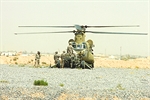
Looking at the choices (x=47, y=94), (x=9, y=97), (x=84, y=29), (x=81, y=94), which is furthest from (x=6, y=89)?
(x=84, y=29)

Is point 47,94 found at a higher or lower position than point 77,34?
lower

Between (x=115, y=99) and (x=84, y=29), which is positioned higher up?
(x=84, y=29)

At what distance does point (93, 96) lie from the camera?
15.8 m

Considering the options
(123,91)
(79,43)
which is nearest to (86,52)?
(79,43)

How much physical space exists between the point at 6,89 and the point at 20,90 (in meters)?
0.63

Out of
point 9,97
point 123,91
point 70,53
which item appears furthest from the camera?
point 70,53

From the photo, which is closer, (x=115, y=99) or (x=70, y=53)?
(x=115, y=99)

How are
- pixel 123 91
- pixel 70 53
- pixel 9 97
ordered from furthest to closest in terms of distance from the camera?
pixel 70 53, pixel 123 91, pixel 9 97

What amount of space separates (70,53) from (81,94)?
21.5m

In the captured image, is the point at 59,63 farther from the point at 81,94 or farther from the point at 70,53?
the point at 81,94

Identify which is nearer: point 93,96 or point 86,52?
point 93,96

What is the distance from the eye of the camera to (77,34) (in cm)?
3869

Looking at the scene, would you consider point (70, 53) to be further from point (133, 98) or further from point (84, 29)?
point (133, 98)

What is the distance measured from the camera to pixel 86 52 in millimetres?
37969
